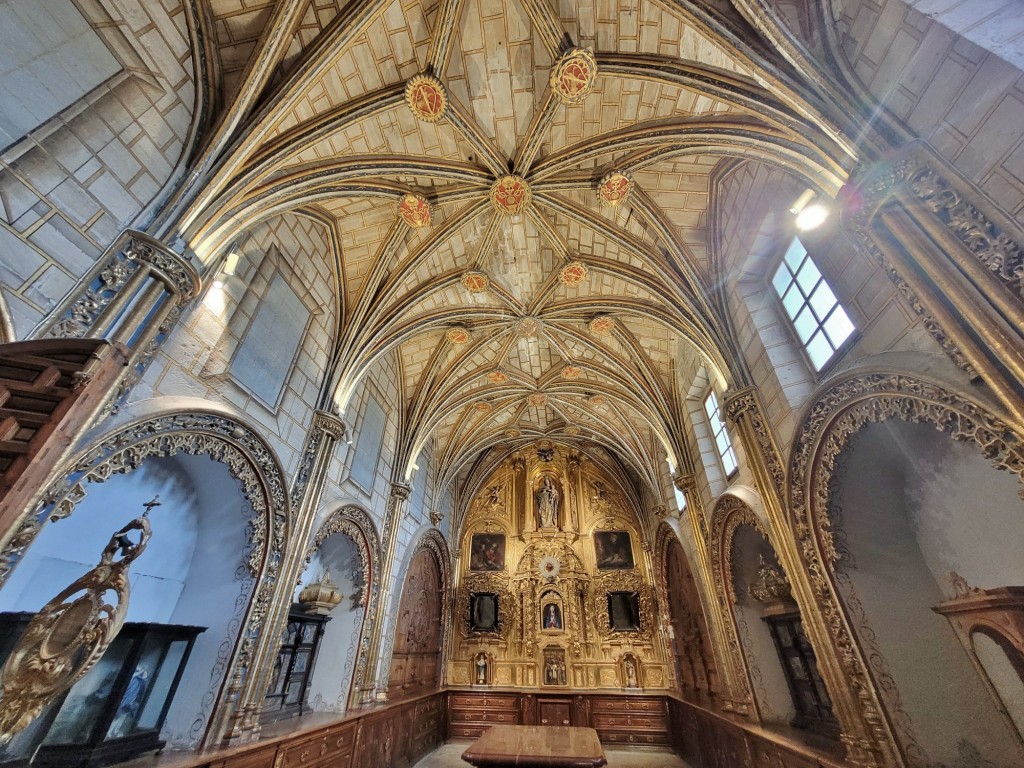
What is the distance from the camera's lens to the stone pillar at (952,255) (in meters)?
2.70

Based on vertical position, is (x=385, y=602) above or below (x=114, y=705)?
above

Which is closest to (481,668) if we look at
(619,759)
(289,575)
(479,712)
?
(479,712)

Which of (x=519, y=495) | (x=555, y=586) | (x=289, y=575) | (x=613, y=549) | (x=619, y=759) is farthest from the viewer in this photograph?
(x=519, y=495)

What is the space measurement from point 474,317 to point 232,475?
6.54 m

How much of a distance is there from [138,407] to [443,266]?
633 centimetres

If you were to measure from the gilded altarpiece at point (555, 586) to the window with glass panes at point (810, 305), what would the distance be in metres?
11.2

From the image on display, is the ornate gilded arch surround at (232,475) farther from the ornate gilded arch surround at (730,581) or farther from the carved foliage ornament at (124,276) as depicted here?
the ornate gilded arch surround at (730,581)

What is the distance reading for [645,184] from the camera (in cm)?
751

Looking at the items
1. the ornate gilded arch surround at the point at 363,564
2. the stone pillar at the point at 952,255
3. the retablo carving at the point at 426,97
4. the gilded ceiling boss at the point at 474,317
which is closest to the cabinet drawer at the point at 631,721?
the gilded ceiling boss at the point at 474,317

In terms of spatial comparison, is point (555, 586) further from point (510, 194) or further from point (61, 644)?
point (61, 644)

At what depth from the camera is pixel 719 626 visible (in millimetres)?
8336

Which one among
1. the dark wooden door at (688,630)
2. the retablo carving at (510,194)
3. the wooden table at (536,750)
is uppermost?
the retablo carving at (510,194)

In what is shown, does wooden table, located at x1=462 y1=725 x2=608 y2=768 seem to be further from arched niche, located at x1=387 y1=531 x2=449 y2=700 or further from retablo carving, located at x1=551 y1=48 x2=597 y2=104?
retablo carving, located at x1=551 y1=48 x2=597 y2=104

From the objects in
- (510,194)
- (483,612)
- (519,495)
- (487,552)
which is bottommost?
Answer: (483,612)
